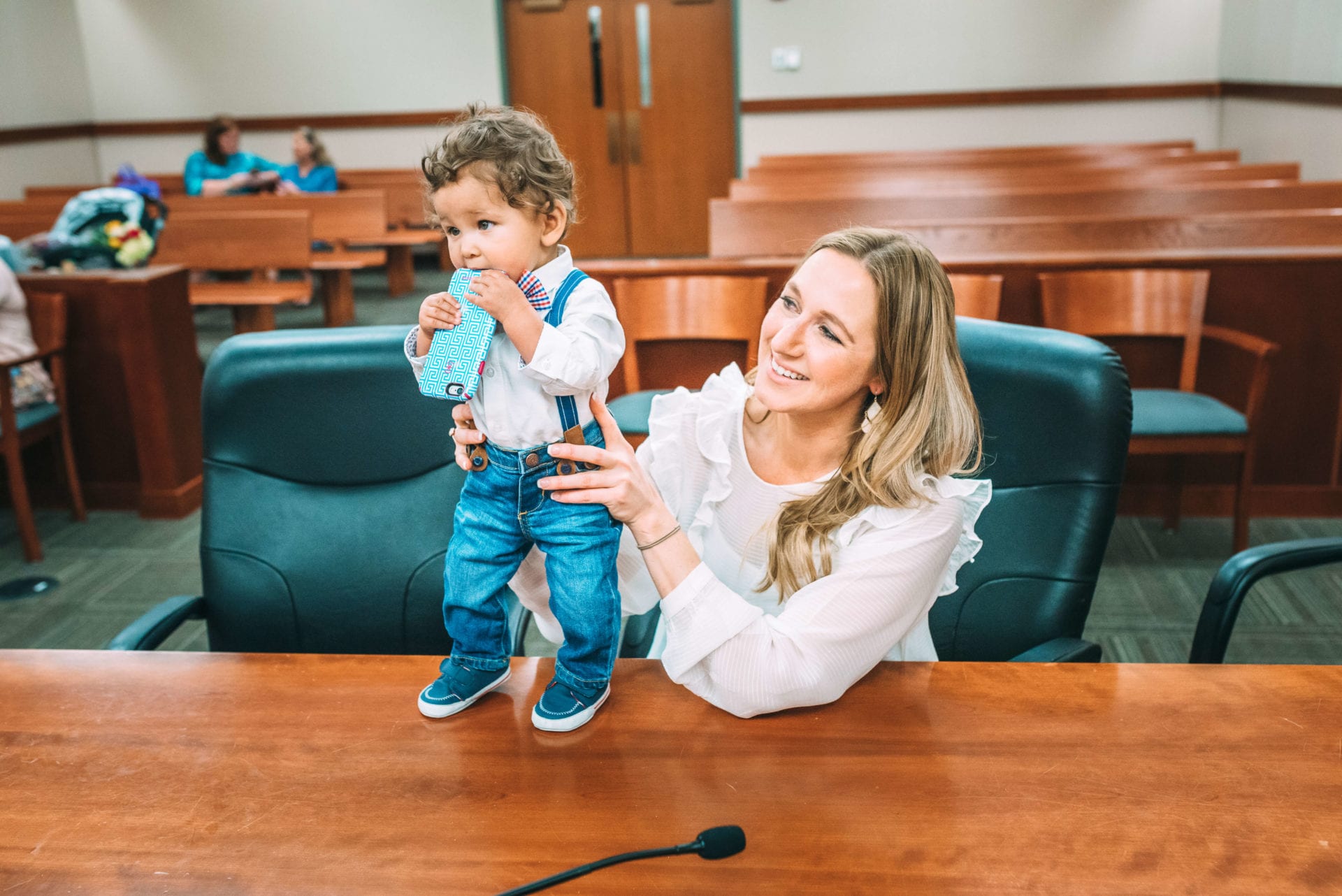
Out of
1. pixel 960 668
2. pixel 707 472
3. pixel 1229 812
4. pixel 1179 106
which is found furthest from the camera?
pixel 1179 106

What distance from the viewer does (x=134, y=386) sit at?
3.57 m

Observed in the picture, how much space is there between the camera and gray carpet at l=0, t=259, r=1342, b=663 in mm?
2633

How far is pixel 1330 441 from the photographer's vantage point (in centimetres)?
330

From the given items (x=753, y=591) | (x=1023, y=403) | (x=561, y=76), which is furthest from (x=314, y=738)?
(x=561, y=76)

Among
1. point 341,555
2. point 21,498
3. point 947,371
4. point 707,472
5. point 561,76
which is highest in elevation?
point 561,76

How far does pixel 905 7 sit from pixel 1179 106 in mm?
2198

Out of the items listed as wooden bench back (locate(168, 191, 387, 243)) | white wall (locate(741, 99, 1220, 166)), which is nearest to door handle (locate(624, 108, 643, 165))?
white wall (locate(741, 99, 1220, 166))

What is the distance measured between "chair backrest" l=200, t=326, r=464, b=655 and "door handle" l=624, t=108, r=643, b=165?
7.13 metres

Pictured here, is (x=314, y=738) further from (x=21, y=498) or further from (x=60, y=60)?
(x=60, y=60)

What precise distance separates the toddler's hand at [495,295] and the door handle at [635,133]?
779 centimetres

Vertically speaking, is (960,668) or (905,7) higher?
(905,7)

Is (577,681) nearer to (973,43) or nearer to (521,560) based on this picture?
(521,560)

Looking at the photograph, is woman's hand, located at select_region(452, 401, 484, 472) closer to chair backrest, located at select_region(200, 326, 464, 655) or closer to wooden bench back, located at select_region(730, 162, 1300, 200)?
chair backrest, located at select_region(200, 326, 464, 655)

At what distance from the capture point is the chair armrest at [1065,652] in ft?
4.15
